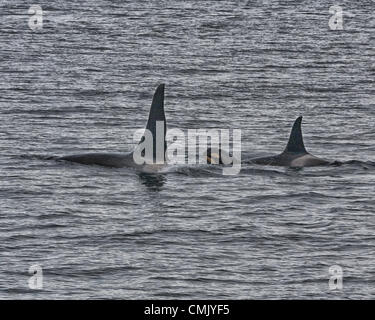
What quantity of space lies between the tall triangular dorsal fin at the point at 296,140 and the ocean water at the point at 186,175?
67cm

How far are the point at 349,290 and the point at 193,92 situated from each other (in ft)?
95.9

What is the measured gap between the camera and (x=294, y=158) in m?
38.2

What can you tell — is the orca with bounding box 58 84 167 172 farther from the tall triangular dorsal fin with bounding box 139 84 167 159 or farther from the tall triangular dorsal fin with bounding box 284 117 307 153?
the tall triangular dorsal fin with bounding box 284 117 307 153

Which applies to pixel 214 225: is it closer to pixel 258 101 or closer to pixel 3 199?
pixel 3 199

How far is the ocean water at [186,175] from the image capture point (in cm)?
2711

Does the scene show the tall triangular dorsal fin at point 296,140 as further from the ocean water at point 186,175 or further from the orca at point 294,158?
the ocean water at point 186,175

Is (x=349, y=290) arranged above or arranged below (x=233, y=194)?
below

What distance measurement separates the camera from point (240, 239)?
30.0 metres

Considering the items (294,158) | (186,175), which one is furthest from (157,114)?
(294,158)

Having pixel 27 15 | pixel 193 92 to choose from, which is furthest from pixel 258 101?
pixel 27 15

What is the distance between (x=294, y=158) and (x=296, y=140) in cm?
70

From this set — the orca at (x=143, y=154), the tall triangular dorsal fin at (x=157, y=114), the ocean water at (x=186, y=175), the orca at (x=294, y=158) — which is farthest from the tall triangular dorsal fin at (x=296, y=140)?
the tall triangular dorsal fin at (x=157, y=114)

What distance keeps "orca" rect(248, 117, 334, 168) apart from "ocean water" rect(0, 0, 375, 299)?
1.35ft

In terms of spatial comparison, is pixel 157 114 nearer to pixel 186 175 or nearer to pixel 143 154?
pixel 143 154
